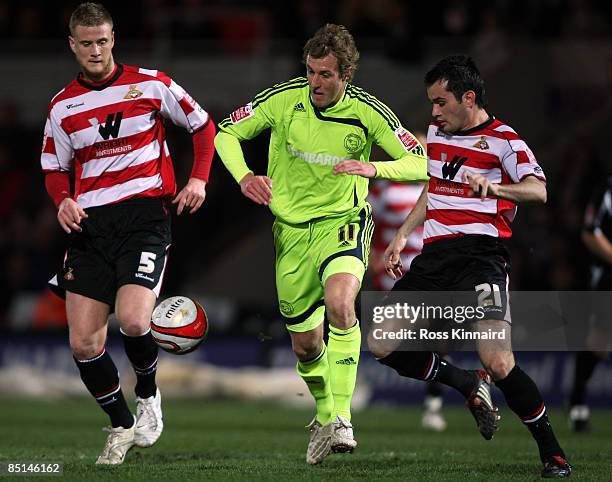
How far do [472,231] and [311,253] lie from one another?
109cm

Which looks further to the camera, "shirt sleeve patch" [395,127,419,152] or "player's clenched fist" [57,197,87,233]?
"shirt sleeve patch" [395,127,419,152]

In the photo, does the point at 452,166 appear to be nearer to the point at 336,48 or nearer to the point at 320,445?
the point at 336,48

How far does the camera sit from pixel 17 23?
57.1 feet

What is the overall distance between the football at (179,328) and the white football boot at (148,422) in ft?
1.05

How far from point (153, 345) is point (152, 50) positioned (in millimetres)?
9326

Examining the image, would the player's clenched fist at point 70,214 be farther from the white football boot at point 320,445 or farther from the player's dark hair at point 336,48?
the white football boot at point 320,445

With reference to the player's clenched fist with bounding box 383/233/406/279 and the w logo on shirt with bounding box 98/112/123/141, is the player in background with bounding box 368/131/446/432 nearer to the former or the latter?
the player's clenched fist with bounding box 383/233/406/279

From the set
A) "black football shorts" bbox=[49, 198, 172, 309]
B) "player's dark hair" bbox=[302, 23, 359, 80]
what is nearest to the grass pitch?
"black football shorts" bbox=[49, 198, 172, 309]

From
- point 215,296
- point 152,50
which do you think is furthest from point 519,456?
point 152,50

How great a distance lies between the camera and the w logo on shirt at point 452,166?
22.7ft

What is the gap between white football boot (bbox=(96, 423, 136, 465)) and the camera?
707 centimetres

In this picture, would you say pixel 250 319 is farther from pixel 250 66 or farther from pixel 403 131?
pixel 403 131

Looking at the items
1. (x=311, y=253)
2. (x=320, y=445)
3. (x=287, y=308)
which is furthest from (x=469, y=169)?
(x=320, y=445)

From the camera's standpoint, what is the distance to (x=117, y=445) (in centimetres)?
712
